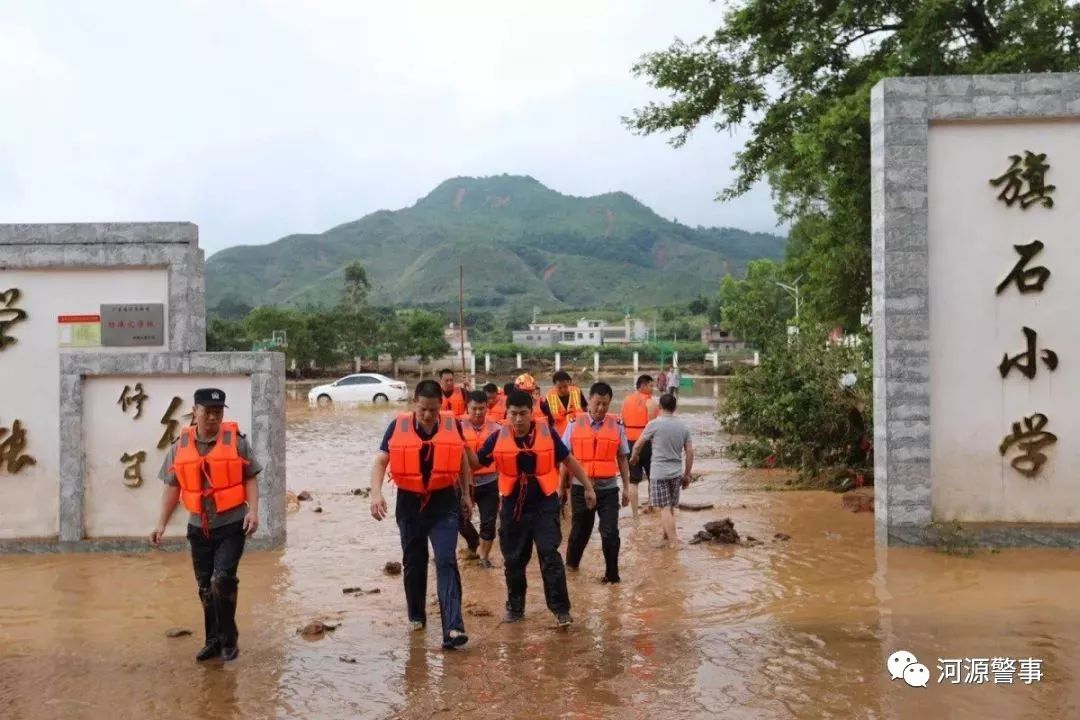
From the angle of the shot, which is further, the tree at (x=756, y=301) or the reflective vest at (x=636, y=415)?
the tree at (x=756, y=301)

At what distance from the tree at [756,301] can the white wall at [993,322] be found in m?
45.1

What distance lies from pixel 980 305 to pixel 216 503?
716cm

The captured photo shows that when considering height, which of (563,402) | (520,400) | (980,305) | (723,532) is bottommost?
(723,532)

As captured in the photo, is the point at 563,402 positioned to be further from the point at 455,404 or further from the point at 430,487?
the point at 430,487

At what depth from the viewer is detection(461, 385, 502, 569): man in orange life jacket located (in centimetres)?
974

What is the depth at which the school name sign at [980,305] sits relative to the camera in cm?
998

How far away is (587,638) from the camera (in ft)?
23.5

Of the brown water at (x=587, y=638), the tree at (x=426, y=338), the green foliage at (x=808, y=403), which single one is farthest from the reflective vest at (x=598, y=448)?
the tree at (x=426, y=338)

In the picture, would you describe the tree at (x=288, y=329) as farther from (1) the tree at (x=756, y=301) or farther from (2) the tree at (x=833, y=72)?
(2) the tree at (x=833, y=72)

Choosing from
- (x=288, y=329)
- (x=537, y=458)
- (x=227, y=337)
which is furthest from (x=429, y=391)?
(x=227, y=337)

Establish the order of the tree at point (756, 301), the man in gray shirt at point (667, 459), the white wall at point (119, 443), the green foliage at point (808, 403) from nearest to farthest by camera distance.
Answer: the man in gray shirt at point (667, 459)
the white wall at point (119, 443)
the green foliage at point (808, 403)
the tree at point (756, 301)

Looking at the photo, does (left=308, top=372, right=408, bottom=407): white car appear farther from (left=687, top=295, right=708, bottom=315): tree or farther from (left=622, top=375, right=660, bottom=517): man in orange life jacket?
(left=687, top=295, right=708, bottom=315): tree

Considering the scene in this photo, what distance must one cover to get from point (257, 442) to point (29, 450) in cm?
234

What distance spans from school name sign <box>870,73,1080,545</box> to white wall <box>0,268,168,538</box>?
23.7ft
